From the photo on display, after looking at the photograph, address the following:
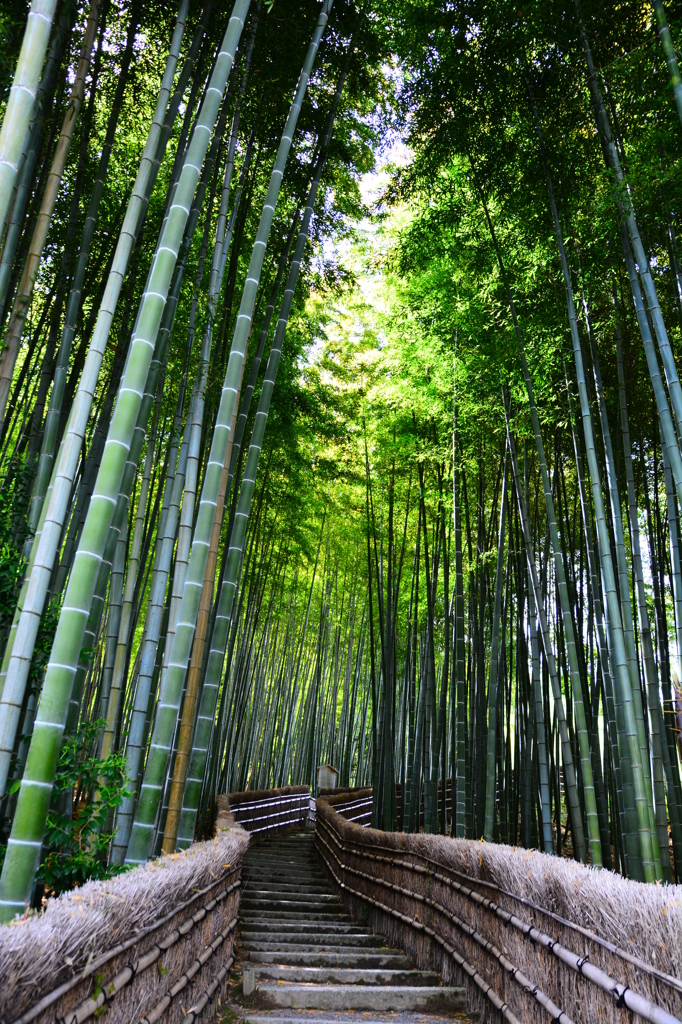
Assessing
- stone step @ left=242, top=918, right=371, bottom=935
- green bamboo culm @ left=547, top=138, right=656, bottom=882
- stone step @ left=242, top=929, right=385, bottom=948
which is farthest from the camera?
stone step @ left=242, top=918, right=371, bottom=935

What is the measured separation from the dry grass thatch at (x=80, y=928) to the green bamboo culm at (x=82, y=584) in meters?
0.29

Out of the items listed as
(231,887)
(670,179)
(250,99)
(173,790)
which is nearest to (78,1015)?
(173,790)

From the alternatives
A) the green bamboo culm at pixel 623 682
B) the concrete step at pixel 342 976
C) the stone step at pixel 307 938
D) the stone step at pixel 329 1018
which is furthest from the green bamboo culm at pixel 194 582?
the green bamboo culm at pixel 623 682

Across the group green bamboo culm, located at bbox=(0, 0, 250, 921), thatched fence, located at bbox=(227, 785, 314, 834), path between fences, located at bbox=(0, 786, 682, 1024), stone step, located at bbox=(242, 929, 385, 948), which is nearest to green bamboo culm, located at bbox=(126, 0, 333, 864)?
path between fences, located at bbox=(0, 786, 682, 1024)

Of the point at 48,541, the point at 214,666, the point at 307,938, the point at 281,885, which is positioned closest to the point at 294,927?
the point at 307,938

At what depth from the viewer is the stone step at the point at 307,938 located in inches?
144

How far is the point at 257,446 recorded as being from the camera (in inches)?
119

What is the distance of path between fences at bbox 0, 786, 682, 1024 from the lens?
128cm

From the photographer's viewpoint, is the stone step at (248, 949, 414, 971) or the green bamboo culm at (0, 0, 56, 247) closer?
the green bamboo culm at (0, 0, 56, 247)

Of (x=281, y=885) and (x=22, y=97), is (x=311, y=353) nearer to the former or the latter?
(x=281, y=885)

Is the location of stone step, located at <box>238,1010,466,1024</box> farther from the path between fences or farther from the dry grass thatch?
the dry grass thatch

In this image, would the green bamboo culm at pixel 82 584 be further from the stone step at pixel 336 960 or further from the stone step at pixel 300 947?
the stone step at pixel 300 947

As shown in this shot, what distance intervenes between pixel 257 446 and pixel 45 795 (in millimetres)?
1632

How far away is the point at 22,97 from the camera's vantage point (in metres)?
1.84
